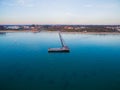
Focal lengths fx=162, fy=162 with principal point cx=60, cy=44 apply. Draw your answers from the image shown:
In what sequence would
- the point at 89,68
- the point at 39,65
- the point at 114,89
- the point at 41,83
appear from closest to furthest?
the point at 114,89 → the point at 41,83 → the point at 89,68 → the point at 39,65

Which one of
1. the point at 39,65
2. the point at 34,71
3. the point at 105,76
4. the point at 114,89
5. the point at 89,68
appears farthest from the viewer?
the point at 39,65

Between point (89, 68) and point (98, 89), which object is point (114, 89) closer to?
point (98, 89)

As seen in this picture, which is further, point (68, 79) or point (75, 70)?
point (75, 70)

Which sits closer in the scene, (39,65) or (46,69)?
(46,69)

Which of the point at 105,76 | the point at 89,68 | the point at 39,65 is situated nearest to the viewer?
the point at 105,76

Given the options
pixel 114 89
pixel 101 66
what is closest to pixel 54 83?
pixel 114 89

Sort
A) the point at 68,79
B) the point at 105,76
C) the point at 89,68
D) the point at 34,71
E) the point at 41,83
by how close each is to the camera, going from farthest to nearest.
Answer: the point at 89,68 → the point at 34,71 → the point at 105,76 → the point at 68,79 → the point at 41,83

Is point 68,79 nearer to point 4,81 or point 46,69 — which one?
point 46,69

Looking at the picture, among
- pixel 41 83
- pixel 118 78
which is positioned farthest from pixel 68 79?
pixel 118 78
